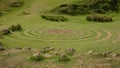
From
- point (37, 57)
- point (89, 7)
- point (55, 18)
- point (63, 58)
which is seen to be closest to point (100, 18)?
point (55, 18)

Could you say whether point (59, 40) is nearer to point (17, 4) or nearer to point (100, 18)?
point (100, 18)

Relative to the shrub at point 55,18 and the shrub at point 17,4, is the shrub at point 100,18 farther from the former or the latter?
the shrub at point 17,4

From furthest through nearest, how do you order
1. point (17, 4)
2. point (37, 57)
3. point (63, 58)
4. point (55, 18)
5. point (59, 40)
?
point (17, 4), point (55, 18), point (59, 40), point (37, 57), point (63, 58)

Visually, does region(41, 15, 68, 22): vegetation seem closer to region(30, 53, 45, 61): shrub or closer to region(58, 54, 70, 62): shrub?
region(30, 53, 45, 61): shrub

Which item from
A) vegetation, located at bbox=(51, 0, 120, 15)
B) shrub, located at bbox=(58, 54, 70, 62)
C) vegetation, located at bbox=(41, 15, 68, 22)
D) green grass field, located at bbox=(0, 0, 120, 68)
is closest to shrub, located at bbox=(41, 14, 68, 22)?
vegetation, located at bbox=(41, 15, 68, 22)

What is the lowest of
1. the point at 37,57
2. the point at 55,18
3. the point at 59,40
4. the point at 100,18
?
the point at 100,18

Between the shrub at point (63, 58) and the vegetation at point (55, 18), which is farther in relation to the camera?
the vegetation at point (55, 18)

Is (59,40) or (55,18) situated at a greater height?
(59,40)

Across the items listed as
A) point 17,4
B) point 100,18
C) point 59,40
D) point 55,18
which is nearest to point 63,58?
point 59,40

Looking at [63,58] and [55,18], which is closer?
[63,58]

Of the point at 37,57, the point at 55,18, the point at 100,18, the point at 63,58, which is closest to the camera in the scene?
the point at 63,58

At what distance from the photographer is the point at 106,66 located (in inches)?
736

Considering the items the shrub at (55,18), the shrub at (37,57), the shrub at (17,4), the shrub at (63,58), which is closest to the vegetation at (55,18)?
the shrub at (55,18)

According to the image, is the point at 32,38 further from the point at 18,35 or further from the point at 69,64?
the point at 69,64
